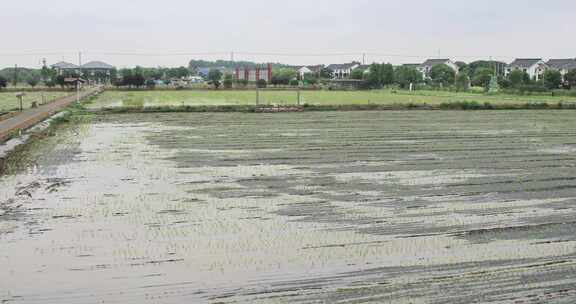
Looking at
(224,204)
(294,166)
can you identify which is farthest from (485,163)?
(224,204)

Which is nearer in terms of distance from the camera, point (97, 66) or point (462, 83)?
point (462, 83)

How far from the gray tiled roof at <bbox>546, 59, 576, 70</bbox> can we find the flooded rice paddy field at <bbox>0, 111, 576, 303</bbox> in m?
63.5

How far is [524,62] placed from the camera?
77.9 m

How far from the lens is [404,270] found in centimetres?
494

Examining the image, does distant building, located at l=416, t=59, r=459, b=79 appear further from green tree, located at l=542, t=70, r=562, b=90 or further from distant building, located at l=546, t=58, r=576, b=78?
green tree, located at l=542, t=70, r=562, b=90

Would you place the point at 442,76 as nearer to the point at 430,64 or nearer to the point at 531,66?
the point at 531,66

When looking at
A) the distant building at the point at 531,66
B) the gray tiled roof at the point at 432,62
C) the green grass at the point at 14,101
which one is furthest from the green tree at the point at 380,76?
the green grass at the point at 14,101

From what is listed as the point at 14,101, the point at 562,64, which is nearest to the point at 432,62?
the point at 562,64

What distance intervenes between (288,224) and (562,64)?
74.1 m

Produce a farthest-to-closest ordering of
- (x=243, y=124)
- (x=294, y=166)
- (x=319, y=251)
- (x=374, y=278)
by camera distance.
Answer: (x=243, y=124), (x=294, y=166), (x=319, y=251), (x=374, y=278)

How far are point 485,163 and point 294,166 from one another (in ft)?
10.9

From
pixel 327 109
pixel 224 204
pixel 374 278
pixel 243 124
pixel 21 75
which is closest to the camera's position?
pixel 374 278

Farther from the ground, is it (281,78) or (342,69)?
(342,69)

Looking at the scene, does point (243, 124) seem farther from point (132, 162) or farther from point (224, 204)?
point (224, 204)
